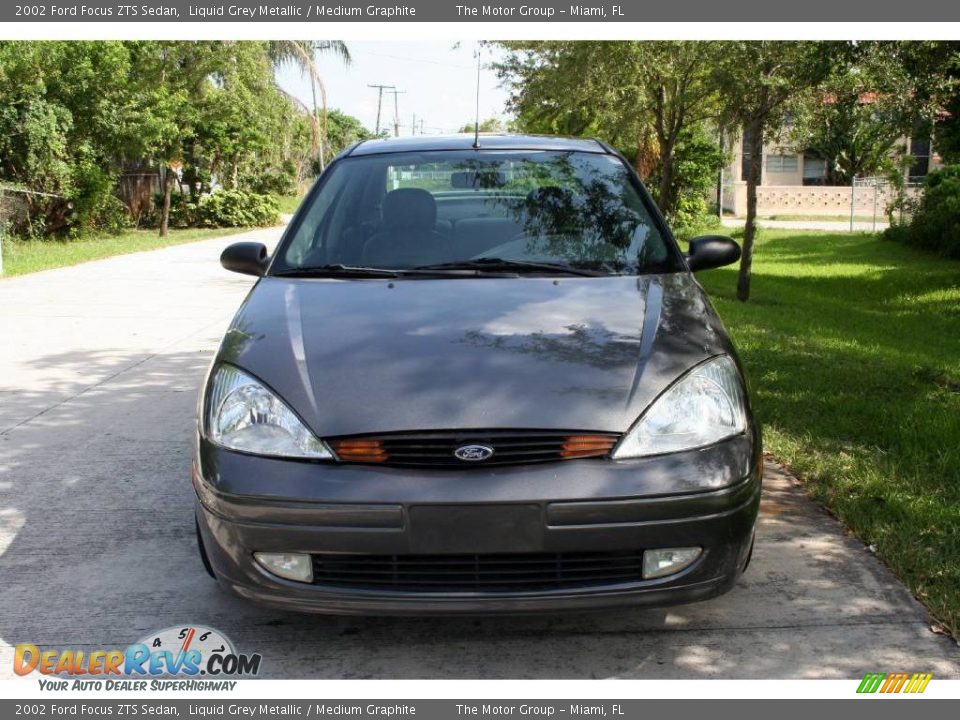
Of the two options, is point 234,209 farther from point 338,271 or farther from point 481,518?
point 481,518

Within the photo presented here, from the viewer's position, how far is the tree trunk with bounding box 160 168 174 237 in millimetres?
23344

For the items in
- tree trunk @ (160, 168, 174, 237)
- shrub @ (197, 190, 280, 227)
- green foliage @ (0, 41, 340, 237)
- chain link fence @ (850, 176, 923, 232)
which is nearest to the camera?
green foliage @ (0, 41, 340, 237)

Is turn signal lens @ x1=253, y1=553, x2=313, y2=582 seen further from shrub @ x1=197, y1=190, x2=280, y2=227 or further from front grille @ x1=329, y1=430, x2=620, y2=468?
shrub @ x1=197, y1=190, x2=280, y2=227

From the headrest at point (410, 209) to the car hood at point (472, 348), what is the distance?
1.60 feet

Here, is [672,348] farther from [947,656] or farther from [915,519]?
[915,519]

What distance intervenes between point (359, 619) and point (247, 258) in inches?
66.2

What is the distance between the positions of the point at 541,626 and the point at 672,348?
992mm

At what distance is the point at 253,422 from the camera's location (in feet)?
9.75

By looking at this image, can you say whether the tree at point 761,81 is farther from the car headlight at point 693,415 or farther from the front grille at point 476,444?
the front grille at point 476,444

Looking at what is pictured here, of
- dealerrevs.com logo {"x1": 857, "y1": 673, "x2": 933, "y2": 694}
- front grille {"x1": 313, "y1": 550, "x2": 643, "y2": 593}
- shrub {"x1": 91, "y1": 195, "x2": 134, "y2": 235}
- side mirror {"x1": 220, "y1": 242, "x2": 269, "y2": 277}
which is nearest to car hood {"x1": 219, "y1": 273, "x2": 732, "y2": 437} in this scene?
front grille {"x1": 313, "y1": 550, "x2": 643, "y2": 593}

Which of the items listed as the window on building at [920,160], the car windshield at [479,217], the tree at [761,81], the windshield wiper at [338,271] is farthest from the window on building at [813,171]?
the windshield wiper at [338,271]

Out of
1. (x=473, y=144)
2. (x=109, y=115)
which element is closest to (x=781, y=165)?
(x=109, y=115)

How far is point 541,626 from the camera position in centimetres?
325
